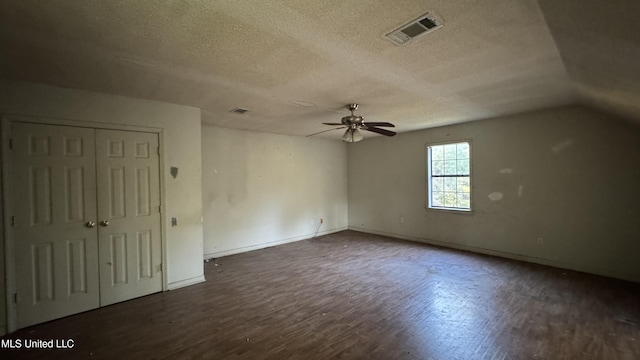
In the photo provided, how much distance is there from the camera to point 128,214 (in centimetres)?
342

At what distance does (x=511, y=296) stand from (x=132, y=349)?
416cm

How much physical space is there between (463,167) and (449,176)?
13.2 inches

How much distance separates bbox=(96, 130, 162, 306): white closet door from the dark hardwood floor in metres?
0.31

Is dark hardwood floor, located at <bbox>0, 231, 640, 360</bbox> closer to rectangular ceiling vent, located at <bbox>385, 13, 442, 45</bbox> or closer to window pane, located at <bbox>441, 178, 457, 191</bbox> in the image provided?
window pane, located at <bbox>441, 178, 457, 191</bbox>

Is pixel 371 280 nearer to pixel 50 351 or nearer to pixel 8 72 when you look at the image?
pixel 50 351

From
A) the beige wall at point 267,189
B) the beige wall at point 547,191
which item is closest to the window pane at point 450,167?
the beige wall at point 547,191

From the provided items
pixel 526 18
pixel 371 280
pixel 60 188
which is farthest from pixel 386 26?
pixel 60 188

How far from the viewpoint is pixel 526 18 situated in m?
1.78

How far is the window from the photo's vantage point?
5.54 meters

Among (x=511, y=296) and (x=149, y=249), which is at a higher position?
(x=149, y=249)

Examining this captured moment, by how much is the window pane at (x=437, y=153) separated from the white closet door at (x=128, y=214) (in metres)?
5.32

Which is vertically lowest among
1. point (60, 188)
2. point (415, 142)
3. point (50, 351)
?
point (50, 351)

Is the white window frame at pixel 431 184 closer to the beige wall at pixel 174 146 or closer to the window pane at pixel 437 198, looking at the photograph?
the window pane at pixel 437 198

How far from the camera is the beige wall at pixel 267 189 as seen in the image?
5.31 meters
